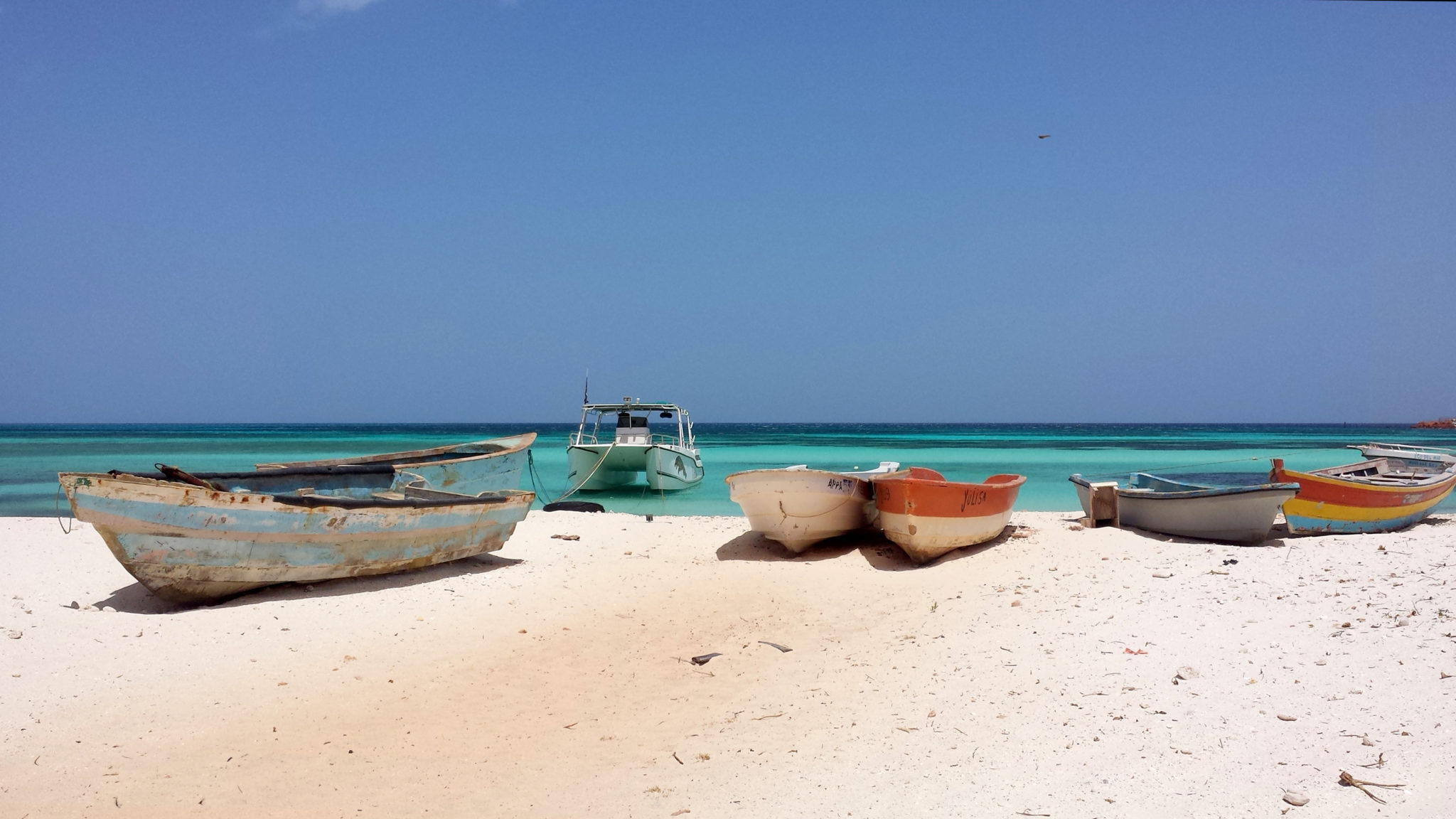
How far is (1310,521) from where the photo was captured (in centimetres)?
1075

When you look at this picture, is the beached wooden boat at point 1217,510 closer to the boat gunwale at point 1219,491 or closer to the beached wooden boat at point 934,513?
the boat gunwale at point 1219,491

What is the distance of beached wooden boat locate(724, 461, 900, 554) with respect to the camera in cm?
1016

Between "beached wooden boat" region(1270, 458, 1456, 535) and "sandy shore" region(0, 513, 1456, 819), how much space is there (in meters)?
1.56

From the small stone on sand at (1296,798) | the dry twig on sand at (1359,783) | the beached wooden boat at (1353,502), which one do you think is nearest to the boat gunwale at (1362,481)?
the beached wooden boat at (1353,502)

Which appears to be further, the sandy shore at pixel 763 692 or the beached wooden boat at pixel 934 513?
the beached wooden boat at pixel 934 513

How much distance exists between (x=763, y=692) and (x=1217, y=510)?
7.10 metres

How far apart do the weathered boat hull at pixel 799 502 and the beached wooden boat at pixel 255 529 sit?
3015 mm

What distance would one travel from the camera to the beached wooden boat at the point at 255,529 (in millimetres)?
7387

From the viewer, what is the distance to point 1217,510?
10062 millimetres

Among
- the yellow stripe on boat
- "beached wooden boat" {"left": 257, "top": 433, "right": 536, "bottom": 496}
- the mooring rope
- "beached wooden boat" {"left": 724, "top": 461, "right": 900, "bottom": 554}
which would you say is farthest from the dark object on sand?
the yellow stripe on boat

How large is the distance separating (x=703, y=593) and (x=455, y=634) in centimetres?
261

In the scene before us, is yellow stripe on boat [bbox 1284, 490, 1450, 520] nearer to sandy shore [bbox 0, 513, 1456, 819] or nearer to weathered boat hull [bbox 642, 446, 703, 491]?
sandy shore [bbox 0, 513, 1456, 819]

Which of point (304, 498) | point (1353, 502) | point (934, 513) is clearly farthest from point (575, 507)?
point (1353, 502)

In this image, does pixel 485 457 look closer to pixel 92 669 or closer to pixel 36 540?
pixel 36 540
